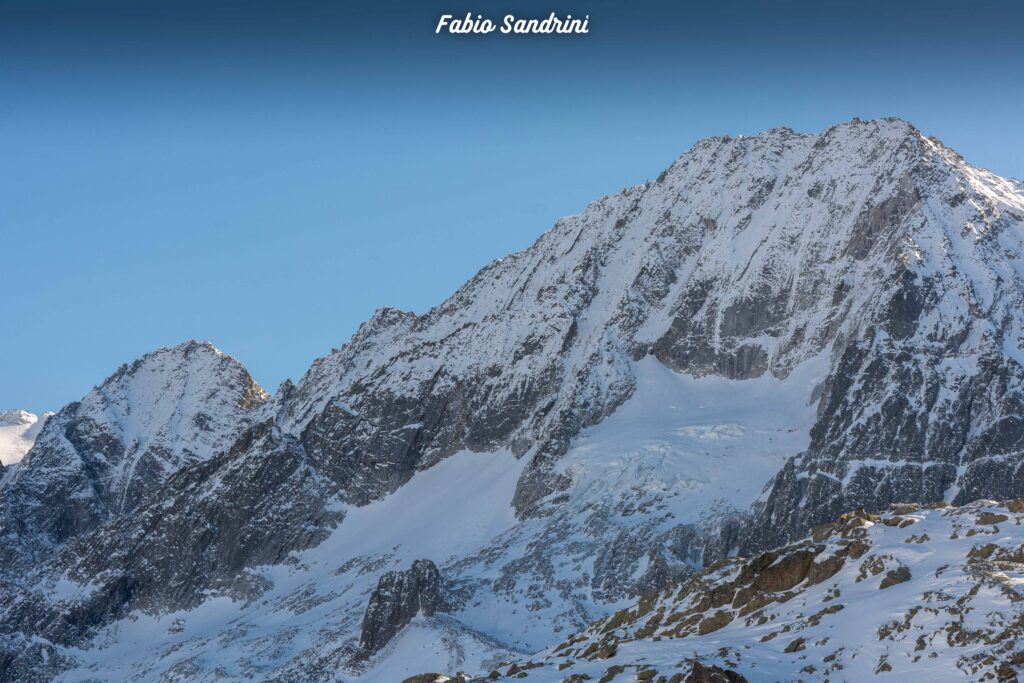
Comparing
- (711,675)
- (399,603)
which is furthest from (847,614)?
(399,603)

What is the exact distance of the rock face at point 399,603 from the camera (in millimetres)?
179750

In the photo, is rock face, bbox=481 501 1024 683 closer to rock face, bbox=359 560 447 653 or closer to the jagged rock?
the jagged rock

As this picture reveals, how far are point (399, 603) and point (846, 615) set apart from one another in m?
128

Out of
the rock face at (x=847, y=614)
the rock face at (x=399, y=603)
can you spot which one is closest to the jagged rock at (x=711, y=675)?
the rock face at (x=847, y=614)

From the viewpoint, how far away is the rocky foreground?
53.4 metres

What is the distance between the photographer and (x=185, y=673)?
19662cm

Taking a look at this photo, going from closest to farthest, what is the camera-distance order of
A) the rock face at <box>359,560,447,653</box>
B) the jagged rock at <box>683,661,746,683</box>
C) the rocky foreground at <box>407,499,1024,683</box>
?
the jagged rock at <box>683,661,746,683</box> < the rocky foreground at <box>407,499,1024,683</box> < the rock face at <box>359,560,447,653</box>

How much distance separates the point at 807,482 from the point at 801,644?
125 meters

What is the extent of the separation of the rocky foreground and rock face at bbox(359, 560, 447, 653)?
105912 mm

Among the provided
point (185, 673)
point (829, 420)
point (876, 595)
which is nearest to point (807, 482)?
point (829, 420)

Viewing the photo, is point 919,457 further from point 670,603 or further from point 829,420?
point 670,603

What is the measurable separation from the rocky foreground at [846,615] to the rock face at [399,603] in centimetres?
10591

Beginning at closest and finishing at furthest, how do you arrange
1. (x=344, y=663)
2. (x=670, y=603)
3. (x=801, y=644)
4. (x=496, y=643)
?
(x=801, y=644), (x=670, y=603), (x=496, y=643), (x=344, y=663)

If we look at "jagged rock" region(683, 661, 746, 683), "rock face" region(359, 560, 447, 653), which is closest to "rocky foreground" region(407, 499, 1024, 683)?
"jagged rock" region(683, 661, 746, 683)
